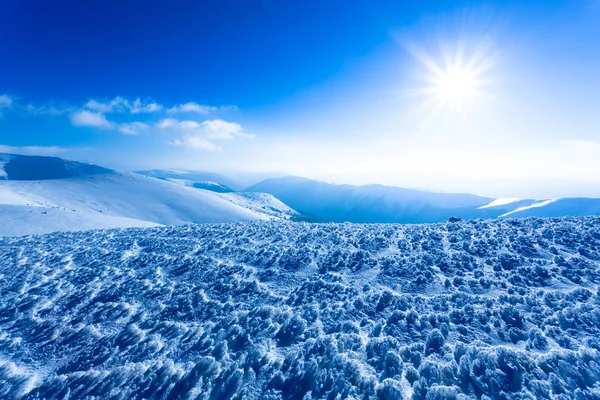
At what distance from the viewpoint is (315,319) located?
8.74 metres

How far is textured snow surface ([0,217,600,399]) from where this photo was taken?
254 inches

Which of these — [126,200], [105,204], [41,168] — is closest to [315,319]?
[105,204]

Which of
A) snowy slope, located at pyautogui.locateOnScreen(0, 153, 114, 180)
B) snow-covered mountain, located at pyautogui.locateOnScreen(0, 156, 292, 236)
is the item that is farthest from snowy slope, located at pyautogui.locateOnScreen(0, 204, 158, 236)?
snowy slope, located at pyautogui.locateOnScreen(0, 153, 114, 180)

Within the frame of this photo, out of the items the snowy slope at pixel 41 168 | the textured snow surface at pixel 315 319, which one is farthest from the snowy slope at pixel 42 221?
the snowy slope at pixel 41 168

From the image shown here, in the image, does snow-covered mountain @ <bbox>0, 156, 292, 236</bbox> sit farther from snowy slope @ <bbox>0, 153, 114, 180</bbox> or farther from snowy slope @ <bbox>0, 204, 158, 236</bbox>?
snowy slope @ <bbox>0, 153, 114, 180</bbox>

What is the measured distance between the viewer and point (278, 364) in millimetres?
7051

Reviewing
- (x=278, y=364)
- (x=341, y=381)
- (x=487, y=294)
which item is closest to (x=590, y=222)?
(x=487, y=294)

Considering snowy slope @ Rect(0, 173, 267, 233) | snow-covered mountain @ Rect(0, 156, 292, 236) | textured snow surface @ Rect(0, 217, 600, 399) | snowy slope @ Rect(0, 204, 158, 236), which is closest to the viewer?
textured snow surface @ Rect(0, 217, 600, 399)

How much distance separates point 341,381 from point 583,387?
4.90 meters

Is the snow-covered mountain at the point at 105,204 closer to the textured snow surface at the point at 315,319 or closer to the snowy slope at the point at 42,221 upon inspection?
the snowy slope at the point at 42,221

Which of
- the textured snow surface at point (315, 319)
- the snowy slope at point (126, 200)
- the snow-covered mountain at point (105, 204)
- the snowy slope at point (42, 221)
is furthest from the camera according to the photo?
the snowy slope at point (126, 200)

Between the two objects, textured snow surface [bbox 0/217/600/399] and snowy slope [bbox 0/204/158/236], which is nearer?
textured snow surface [bbox 0/217/600/399]

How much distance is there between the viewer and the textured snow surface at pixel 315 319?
6457 mm

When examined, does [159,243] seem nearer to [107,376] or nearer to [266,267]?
[266,267]
